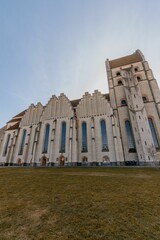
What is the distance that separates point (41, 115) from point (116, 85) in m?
24.4

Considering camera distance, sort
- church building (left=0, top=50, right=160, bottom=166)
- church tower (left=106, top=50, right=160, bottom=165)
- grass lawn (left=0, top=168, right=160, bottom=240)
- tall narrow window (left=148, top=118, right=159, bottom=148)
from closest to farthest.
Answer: grass lawn (left=0, top=168, right=160, bottom=240), church tower (left=106, top=50, right=160, bottom=165), tall narrow window (left=148, top=118, right=159, bottom=148), church building (left=0, top=50, right=160, bottom=166)

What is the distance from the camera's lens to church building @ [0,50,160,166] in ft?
86.5

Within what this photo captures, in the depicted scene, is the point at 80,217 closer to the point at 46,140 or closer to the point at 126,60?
the point at 46,140

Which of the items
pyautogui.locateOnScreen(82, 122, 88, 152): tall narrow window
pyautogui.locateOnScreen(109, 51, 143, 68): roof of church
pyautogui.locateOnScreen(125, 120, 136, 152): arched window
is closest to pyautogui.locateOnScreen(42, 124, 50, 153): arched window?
pyautogui.locateOnScreen(82, 122, 88, 152): tall narrow window

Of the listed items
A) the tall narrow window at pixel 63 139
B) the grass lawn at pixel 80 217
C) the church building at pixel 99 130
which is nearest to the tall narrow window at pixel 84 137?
the church building at pixel 99 130

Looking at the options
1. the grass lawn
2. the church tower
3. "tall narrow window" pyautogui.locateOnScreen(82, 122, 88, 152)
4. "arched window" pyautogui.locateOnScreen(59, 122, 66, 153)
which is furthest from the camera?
"arched window" pyautogui.locateOnScreen(59, 122, 66, 153)

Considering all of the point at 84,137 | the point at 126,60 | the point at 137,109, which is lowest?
the point at 84,137

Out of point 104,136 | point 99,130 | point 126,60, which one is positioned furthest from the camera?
point 126,60

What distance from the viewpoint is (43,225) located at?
3.63 m

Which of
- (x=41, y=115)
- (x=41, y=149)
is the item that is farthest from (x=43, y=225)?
(x=41, y=115)

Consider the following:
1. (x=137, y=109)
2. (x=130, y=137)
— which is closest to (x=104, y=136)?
(x=130, y=137)

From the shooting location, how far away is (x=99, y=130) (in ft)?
96.3

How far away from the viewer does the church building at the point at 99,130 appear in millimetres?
26359

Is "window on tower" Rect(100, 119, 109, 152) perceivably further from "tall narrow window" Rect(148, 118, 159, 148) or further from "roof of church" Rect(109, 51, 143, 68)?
"roof of church" Rect(109, 51, 143, 68)
